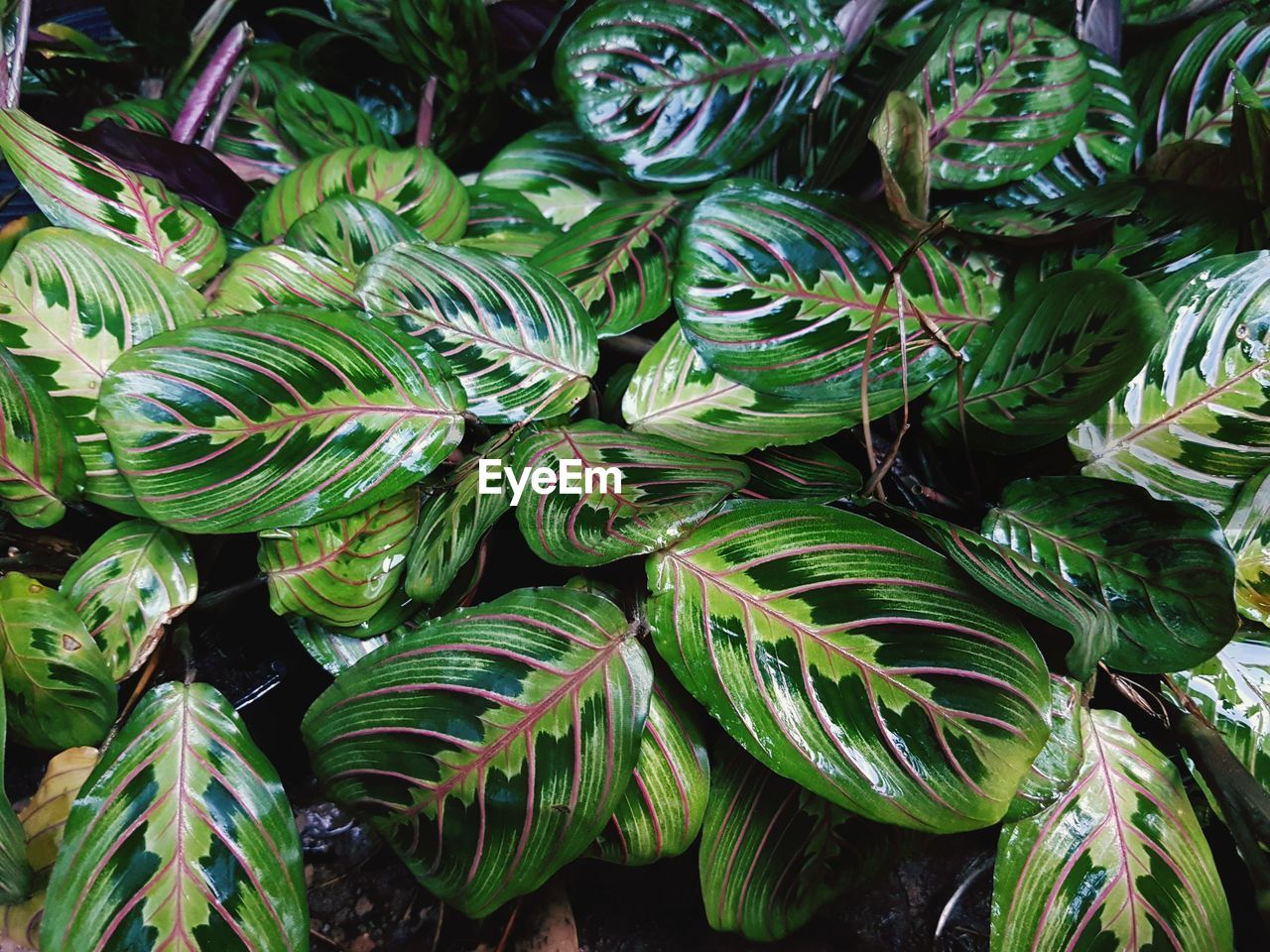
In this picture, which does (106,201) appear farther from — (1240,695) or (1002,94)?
(1240,695)

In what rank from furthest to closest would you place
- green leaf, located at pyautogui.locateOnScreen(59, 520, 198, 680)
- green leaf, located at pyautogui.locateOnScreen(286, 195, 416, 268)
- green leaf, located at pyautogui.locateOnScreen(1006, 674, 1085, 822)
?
green leaf, located at pyautogui.locateOnScreen(286, 195, 416, 268) → green leaf, located at pyautogui.locateOnScreen(59, 520, 198, 680) → green leaf, located at pyautogui.locateOnScreen(1006, 674, 1085, 822)

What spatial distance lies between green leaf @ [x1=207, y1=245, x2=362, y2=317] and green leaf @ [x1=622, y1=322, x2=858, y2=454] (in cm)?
38

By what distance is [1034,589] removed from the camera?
64 cm

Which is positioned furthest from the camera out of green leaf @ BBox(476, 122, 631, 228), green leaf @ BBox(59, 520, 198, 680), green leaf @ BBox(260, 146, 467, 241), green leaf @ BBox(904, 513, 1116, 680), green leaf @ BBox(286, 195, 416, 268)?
green leaf @ BBox(476, 122, 631, 228)

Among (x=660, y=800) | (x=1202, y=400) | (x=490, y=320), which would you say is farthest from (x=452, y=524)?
(x=1202, y=400)

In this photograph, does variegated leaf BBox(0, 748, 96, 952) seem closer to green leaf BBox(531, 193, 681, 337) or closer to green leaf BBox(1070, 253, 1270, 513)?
green leaf BBox(531, 193, 681, 337)

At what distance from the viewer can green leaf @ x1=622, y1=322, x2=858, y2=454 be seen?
0.84 metres

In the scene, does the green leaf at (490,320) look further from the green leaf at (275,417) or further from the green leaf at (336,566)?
the green leaf at (336,566)

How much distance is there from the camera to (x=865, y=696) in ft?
2.15

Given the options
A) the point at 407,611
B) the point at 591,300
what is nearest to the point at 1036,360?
the point at 591,300

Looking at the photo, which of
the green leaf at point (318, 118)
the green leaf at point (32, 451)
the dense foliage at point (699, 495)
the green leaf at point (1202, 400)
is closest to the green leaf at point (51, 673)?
the dense foliage at point (699, 495)

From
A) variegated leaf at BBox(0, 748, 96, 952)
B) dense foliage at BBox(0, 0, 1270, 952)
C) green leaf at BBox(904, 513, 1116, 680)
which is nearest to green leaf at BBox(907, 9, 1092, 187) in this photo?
dense foliage at BBox(0, 0, 1270, 952)

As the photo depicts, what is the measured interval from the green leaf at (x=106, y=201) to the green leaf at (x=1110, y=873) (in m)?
1.18

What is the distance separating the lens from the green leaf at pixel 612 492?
0.70 meters
